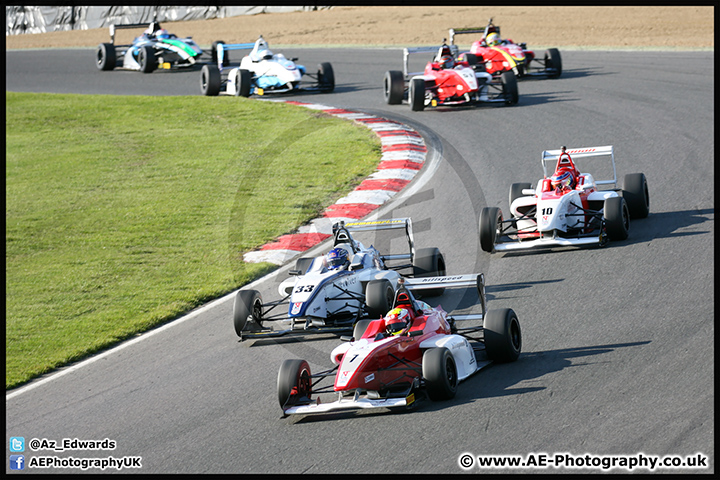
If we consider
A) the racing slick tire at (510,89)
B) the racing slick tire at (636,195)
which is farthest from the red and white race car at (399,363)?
the racing slick tire at (510,89)

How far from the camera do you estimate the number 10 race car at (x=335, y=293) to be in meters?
11.3

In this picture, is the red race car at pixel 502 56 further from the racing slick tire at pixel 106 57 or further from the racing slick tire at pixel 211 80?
the racing slick tire at pixel 106 57

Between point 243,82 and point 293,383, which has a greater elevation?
point 243,82

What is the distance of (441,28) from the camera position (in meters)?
39.8

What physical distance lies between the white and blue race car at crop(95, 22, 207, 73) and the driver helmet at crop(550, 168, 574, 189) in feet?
69.2

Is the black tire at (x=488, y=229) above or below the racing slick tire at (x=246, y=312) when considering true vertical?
above

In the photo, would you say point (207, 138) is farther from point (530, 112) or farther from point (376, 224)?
point (376, 224)

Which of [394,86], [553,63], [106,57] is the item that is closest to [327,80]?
[394,86]

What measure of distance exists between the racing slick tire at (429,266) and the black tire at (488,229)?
113cm

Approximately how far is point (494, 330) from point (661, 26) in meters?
29.8

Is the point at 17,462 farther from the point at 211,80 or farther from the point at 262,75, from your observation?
the point at 211,80

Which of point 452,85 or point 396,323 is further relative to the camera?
point 452,85

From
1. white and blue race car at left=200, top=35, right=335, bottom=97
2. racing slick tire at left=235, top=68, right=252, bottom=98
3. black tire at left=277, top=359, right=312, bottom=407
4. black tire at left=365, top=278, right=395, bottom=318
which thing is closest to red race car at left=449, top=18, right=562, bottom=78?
white and blue race car at left=200, top=35, right=335, bottom=97

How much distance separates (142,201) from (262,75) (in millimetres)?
9483
